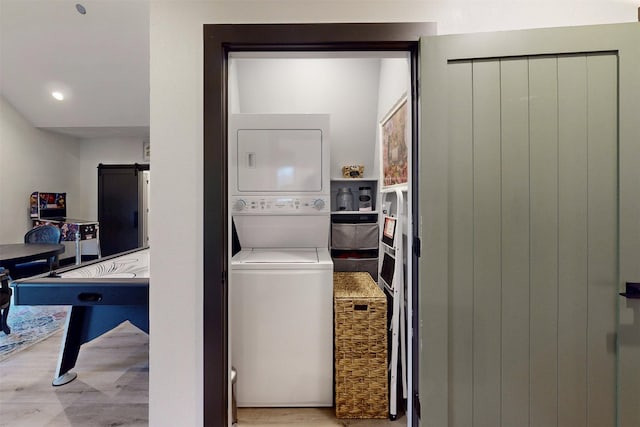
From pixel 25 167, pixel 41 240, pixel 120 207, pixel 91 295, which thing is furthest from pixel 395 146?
pixel 25 167

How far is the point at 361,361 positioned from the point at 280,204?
1.25 m

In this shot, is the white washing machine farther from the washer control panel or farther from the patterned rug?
the patterned rug

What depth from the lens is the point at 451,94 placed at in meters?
1.35

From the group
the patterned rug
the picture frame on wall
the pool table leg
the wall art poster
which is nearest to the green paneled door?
the picture frame on wall

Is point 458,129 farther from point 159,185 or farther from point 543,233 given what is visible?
point 159,185

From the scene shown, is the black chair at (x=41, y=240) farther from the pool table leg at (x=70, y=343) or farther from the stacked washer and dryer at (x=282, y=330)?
the stacked washer and dryer at (x=282, y=330)

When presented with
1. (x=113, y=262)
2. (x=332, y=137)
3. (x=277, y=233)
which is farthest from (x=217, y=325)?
(x=332, y=137)

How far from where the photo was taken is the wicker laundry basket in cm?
194

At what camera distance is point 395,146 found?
2303 millimetres

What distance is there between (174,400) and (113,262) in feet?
4.40

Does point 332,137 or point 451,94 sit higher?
point 332,137

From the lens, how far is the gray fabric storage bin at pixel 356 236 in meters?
2.86

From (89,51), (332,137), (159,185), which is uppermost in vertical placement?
(89,51)

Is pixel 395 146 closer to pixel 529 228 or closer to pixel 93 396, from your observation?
pixel 529 228
